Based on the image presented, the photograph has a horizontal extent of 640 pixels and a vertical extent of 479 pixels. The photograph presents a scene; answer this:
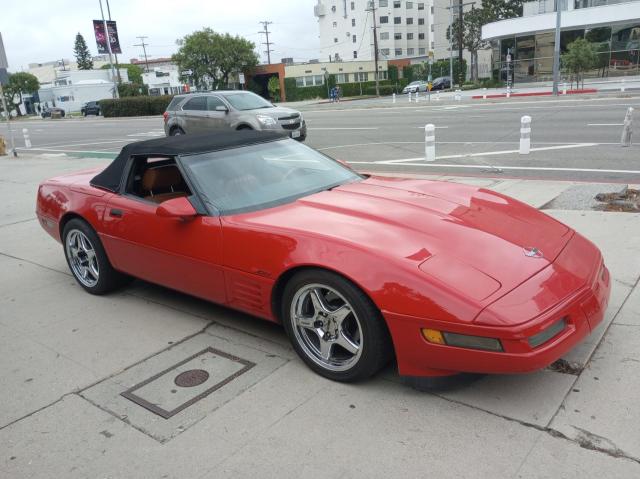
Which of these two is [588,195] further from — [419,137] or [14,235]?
[419,137]

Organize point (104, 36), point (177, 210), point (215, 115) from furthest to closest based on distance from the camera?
point (104, 36) → point (215, 115) → point (177, 210)

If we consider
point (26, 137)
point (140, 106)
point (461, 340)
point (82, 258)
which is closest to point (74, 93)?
point (140, 106)

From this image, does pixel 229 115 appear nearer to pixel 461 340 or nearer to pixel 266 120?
pixel 266 120

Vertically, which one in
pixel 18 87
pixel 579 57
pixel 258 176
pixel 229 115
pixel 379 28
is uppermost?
pixel 379 28

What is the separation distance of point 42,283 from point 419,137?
1167 cm

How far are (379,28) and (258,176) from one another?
11039 centimetres

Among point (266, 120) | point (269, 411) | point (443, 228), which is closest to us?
point (269, 411)

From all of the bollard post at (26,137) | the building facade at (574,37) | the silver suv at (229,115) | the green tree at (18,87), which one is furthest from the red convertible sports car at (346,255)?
the green tree at (18,87)

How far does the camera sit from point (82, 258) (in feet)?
16.6

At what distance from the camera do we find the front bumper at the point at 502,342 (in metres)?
2.61

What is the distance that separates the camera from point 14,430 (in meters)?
2.99

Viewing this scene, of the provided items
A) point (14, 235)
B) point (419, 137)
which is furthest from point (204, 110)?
point (14, 235)

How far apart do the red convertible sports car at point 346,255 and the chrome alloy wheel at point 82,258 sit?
0.12 ft

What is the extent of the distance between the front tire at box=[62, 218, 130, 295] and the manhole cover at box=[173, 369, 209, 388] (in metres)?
1.71
